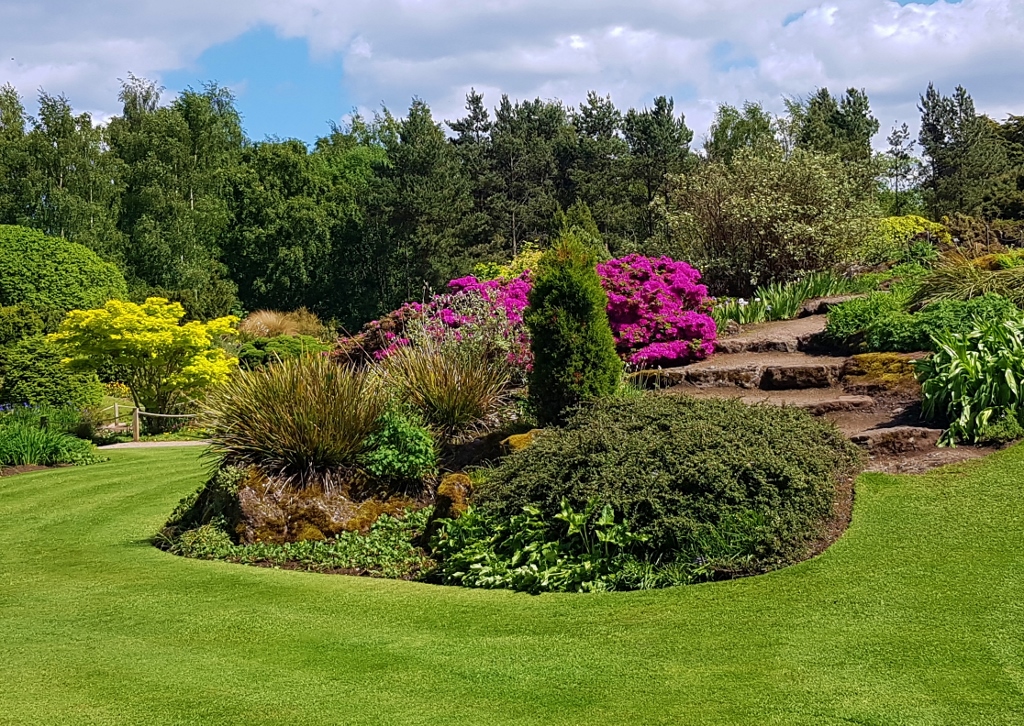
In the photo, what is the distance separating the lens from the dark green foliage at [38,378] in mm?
17984

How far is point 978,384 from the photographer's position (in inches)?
311

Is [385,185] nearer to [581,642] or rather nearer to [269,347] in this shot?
[269,347]

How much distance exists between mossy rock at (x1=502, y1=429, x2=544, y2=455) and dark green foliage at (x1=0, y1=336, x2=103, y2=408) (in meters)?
13.0

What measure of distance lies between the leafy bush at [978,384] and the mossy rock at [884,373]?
0.73 m

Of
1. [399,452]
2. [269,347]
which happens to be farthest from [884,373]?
[269,347]

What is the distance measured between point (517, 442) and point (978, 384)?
13.2ft

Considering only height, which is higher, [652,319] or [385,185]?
[385,185]

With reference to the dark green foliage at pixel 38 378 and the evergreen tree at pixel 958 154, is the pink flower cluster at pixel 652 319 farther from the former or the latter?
the evergreen tree at pixel 958 154

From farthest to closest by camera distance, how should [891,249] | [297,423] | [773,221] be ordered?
[891,249], [773,221], [297,423]

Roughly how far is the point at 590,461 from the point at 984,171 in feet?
142

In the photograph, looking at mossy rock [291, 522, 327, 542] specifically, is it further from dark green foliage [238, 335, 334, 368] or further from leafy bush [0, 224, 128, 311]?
leafy bush [0, 224, 128, 311]

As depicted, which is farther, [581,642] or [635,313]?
[635,313]

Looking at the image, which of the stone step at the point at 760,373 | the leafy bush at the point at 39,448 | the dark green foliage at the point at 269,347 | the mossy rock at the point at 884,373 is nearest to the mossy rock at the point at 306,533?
the stone step at the point at 760,373

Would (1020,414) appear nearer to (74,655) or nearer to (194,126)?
(74,655)
